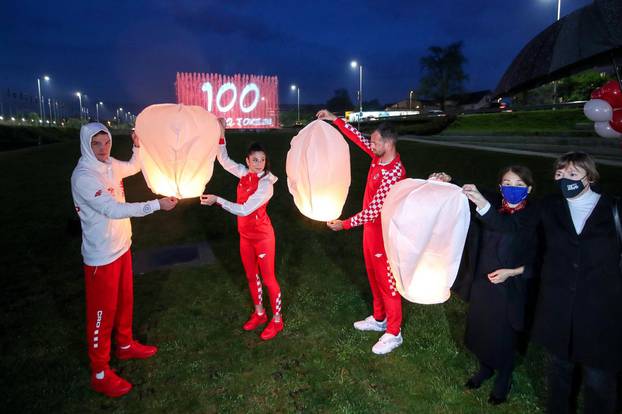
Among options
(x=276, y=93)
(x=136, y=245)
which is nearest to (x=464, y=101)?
(x=276, y=93)

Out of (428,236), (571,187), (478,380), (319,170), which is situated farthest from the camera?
(478,380)

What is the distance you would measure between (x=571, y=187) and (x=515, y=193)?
1.31 ft

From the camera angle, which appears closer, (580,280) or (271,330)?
(580,280)

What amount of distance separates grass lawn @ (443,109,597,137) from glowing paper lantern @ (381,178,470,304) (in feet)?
50.5

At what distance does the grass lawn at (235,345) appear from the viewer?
142 inches

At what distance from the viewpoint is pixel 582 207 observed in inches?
109

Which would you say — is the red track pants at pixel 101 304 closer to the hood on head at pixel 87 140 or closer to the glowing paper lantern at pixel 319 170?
the hood on head at pixel 87 140

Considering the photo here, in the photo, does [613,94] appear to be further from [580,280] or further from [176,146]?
[176,146]

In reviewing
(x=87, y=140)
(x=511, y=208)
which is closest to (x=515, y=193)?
(x=511, y=208)

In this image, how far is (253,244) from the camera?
4371 millimetres

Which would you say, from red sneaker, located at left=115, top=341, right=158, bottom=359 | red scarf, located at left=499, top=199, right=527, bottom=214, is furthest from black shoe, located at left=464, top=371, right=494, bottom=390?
red sneaker, located at left=115, top=341, right=158, bottom=359

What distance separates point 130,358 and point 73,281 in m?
2.83

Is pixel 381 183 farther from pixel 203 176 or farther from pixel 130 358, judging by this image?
pixel 130 358

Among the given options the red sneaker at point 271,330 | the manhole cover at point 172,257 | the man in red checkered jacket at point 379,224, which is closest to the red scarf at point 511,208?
the man in red checkered jacket at point 379,224
